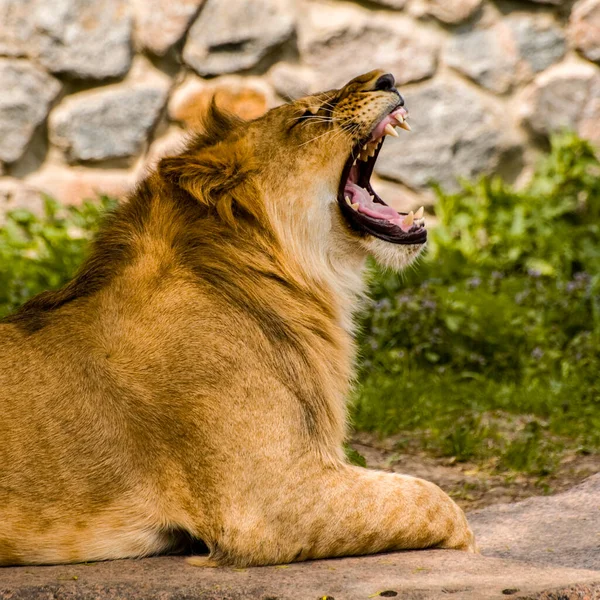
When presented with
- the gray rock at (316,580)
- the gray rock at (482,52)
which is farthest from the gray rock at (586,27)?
the gray rock at (316,580)

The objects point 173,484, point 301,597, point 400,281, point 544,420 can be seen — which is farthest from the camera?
point 400,281

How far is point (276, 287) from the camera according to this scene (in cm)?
341

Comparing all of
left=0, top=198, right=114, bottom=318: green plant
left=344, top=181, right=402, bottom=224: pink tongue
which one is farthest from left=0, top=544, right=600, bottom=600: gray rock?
left=0, top=198, right=114, bottom=318: green plant

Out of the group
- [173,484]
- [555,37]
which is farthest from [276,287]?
[555,37]

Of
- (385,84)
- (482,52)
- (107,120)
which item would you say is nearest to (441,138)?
(482,52)

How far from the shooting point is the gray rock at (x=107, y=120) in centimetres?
713

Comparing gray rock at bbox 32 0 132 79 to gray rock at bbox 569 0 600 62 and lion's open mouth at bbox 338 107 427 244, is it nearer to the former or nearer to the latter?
gray rock at bbox 569 0 600 62

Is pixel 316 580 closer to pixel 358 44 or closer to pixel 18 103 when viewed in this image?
pixel 358 44

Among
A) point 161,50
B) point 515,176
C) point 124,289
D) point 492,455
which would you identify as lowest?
point 492,455

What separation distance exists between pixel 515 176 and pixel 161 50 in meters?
2.50

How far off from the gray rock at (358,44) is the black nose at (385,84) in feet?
11.2

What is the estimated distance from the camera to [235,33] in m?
7.04

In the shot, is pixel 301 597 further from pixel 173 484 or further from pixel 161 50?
pixel 161 50

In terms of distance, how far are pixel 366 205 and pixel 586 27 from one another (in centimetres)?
408
